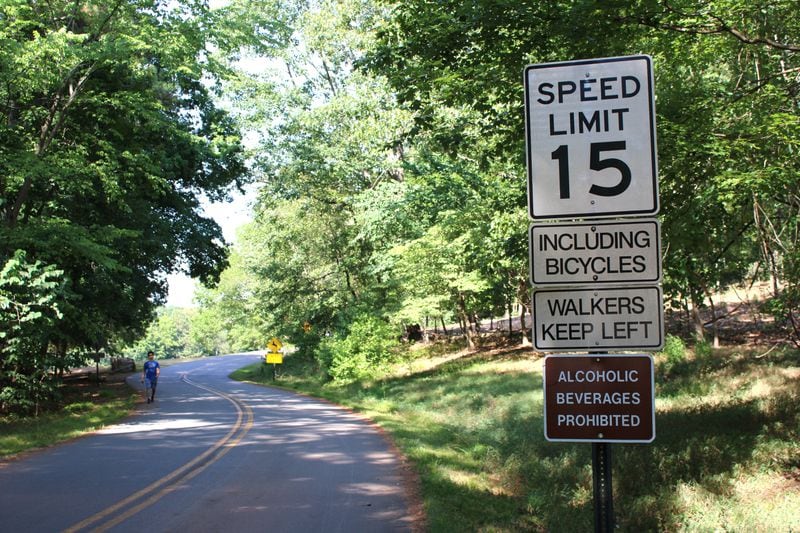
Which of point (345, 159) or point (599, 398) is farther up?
point (345, 159)

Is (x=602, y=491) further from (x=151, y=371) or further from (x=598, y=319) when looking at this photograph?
(x=151, y=371)

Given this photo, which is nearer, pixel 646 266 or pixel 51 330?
pixel 646 266

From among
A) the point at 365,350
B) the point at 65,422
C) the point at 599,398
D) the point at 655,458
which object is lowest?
the point at 65,422

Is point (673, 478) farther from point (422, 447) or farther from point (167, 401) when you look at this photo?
Result: point (167, 401)

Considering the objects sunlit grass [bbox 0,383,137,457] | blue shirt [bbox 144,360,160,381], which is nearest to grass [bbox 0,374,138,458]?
sunlit grass [bbox 0,383,137,457]

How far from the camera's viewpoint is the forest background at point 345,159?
9242 mm

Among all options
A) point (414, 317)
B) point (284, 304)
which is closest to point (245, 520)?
point (414, 317)

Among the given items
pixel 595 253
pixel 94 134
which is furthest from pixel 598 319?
pixel 94 134

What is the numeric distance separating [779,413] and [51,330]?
17315 millimetres

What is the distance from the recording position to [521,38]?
899cm

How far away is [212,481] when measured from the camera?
32.2 ft

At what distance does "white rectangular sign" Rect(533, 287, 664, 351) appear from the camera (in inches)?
135

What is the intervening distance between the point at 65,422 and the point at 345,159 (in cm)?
1773

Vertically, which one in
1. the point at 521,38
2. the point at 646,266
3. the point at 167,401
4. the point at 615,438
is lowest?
the point at 167,401
